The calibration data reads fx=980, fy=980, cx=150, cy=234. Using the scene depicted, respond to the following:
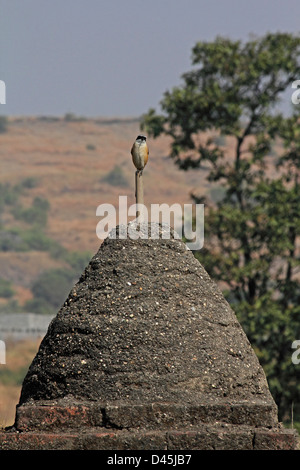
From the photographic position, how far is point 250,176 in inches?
860

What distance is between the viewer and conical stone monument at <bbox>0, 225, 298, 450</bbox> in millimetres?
6781

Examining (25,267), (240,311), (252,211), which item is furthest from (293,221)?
(25,267)

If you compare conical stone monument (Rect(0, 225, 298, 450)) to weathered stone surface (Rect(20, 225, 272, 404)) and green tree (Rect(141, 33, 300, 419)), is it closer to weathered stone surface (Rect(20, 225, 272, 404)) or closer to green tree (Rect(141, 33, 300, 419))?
weathered stone surface (Rect(20, 225, 272, 404))

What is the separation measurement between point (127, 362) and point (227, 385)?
2.44 ft

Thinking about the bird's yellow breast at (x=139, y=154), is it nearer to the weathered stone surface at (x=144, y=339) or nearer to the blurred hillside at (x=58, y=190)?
the weathered stone surface at (x=144, y=339)

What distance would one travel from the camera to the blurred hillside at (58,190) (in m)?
78.4

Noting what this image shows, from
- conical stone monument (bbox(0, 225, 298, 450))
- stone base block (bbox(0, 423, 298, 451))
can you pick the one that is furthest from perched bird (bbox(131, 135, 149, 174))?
stone base block (bbox(0, 423, 298, 451))

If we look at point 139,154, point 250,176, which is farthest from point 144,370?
point 250,176

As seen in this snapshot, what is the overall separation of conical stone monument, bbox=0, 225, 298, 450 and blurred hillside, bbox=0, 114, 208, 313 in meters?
59.5

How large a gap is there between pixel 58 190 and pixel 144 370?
9018cm

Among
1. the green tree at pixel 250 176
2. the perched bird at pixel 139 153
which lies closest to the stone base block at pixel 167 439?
the perched bird at pixel 139 153

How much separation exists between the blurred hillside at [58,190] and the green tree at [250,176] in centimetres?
4594

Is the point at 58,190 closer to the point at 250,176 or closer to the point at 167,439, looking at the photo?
the point at 250,176

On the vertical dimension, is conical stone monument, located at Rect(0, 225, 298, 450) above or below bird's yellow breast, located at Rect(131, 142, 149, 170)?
below
